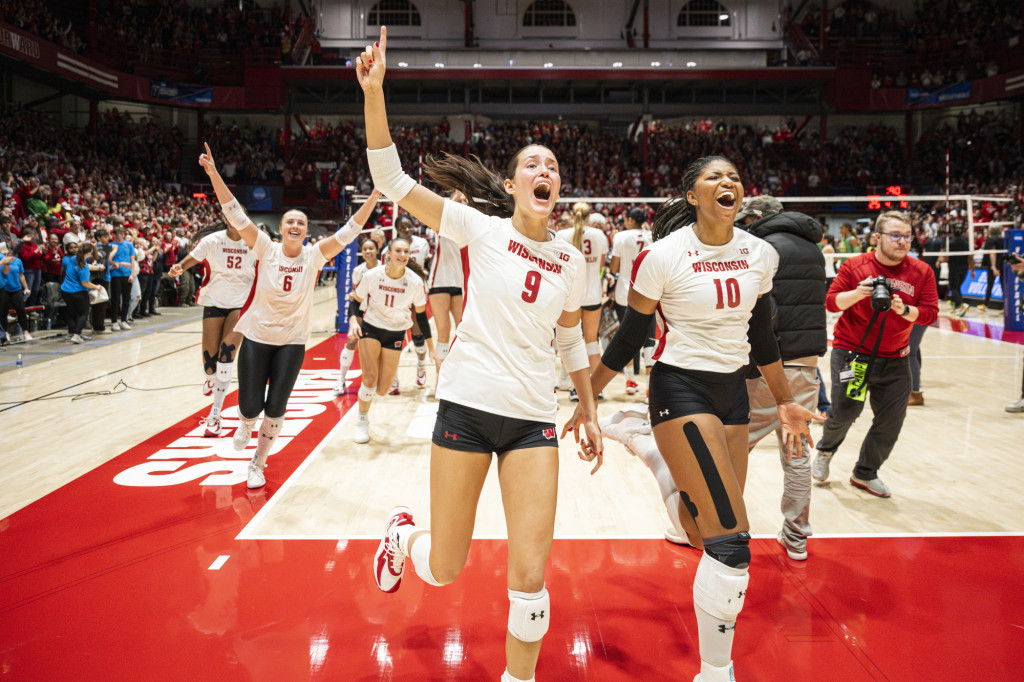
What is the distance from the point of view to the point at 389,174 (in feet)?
8.56

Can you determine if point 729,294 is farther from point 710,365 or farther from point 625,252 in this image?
point 625,252

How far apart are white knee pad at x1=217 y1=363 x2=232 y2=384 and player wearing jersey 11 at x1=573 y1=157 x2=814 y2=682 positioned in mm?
4534

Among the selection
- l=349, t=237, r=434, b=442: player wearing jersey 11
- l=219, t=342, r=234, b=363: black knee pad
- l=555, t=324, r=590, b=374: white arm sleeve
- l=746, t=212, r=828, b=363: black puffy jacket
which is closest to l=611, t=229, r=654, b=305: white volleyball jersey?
l=349, t=237, r=434, b=442: player wearing jersey 11

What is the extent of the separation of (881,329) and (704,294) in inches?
89.7

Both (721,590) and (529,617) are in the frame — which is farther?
(721,590)

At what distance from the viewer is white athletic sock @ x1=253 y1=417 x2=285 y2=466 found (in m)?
5.10

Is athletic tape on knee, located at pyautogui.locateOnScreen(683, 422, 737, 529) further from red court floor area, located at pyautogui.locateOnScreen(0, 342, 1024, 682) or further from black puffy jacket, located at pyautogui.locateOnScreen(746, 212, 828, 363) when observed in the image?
black puffy jacket, located at pyautogui.locateOnScreen(746, 212, 828, 363)

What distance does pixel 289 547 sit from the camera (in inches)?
162

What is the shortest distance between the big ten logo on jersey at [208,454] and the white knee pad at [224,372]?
21.2 inches

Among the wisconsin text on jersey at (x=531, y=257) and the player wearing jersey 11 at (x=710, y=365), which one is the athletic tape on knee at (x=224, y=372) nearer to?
the player wearing jersey 11 at (x=710, y=365)

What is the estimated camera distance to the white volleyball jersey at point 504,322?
260cm

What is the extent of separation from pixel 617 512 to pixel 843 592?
148 centimetres

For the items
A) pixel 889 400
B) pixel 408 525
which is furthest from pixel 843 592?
pixel 408 525

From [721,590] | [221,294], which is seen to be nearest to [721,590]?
[721,590]
